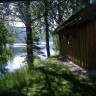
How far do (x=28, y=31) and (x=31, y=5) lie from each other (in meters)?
1.86

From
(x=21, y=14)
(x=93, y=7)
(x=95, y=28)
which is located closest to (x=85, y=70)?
(x=95, y=28)

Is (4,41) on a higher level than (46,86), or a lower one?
higher

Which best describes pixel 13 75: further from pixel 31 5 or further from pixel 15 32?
pixel 15 32

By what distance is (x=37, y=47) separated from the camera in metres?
27.0

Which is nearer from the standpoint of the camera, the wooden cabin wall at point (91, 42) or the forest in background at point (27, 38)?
the forest in background at point (27, 38)

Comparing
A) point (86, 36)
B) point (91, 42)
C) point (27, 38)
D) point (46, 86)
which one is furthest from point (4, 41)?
point (46, 86)

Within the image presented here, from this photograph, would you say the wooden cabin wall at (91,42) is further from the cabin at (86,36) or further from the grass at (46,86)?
the grass at (46,86)

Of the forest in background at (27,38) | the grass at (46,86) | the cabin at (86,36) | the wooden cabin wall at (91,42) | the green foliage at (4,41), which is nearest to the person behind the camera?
the grass at (46,86)

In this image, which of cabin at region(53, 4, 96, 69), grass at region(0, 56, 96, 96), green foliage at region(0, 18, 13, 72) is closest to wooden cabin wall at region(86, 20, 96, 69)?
cabin at region(53, 4, 96, 69)

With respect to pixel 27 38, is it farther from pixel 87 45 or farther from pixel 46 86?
pixel 46 86

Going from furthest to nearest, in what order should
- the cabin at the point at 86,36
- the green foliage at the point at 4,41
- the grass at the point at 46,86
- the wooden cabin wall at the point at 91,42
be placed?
the green foliage at the point at 4,41 → the wooden cabin wall at the point at 91,42 → the cabin at the point at 86,36 → the grass at the point at 46,86

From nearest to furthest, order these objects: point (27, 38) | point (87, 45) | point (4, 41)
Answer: point (87, 45) → point (27, 38) → point (4, 41)

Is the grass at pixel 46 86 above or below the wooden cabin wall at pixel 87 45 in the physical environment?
below

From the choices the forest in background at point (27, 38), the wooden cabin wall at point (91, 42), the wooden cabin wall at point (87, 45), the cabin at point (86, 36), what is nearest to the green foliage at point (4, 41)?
the forest in background at point (27, 38)
